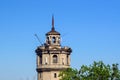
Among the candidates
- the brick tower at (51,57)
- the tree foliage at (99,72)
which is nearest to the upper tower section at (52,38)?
the brick tower at (51,57)

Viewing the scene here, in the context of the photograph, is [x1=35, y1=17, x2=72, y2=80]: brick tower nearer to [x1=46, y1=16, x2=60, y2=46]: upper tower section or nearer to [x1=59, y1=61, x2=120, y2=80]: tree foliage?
[x1=46, y1=16, x2=60, y2=46]: upper tower section

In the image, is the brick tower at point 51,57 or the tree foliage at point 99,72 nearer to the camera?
the tree foliage at point 99,72

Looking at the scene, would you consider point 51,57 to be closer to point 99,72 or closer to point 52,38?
point 52,38

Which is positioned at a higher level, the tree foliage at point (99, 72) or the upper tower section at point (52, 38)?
the upper tower section at point (52, 38)

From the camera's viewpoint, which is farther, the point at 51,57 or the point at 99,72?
the point at 51,57

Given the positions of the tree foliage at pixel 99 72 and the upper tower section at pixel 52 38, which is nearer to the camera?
the tree foliage at pixel 99 72

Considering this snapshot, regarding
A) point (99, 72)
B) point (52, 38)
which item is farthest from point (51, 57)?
point (99, 72)

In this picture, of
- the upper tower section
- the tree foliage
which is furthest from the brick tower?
the tree foliage

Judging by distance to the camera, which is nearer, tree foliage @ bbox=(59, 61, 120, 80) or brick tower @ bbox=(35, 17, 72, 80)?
tree foliage @ bbox=(59, 61, 120, 80)

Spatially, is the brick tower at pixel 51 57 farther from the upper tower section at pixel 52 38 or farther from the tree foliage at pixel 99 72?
the tree foliage at pixel 99 72

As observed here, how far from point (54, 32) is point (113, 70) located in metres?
32.4

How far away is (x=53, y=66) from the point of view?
141625mm

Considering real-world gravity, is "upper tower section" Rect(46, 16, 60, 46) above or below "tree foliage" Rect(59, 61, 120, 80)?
above

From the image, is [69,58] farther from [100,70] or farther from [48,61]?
[100,70]
